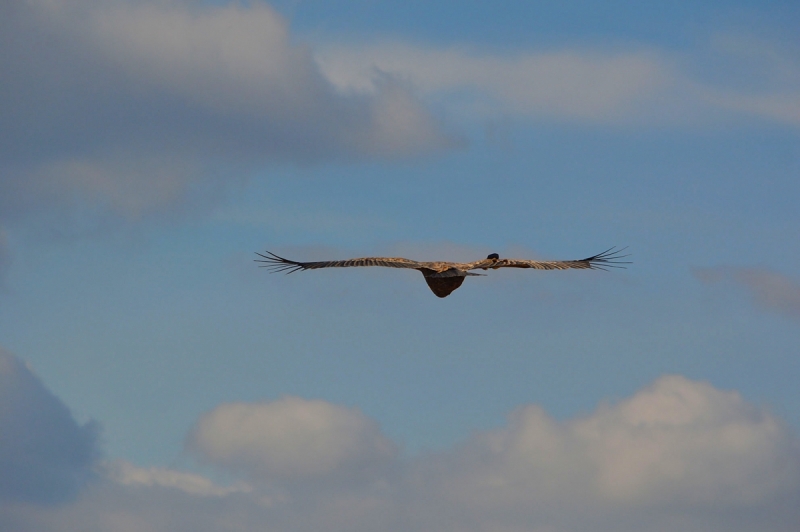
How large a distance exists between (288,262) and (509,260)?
10990 millimetres

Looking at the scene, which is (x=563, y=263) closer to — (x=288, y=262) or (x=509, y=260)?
(x=509, y=260)

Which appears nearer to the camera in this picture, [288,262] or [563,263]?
[288,262]

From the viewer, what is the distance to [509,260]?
71.0 meters

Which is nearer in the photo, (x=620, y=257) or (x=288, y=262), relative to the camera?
(x=288, y=262)

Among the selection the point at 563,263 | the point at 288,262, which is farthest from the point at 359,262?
the point at 563,263

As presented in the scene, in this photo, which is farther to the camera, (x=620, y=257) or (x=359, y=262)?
(x=620, y=257)

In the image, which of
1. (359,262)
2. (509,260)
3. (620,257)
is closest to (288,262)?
(359,262)

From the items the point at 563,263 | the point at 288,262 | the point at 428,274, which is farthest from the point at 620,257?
the point at 288,262

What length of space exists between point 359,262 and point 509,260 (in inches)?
306

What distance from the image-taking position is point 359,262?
6862 centimetres

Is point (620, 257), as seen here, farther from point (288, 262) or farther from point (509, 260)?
point (288, 262)

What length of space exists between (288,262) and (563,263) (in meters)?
14.7

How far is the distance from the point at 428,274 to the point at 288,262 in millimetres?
6991

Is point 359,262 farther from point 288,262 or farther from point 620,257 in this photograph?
point 620,257
